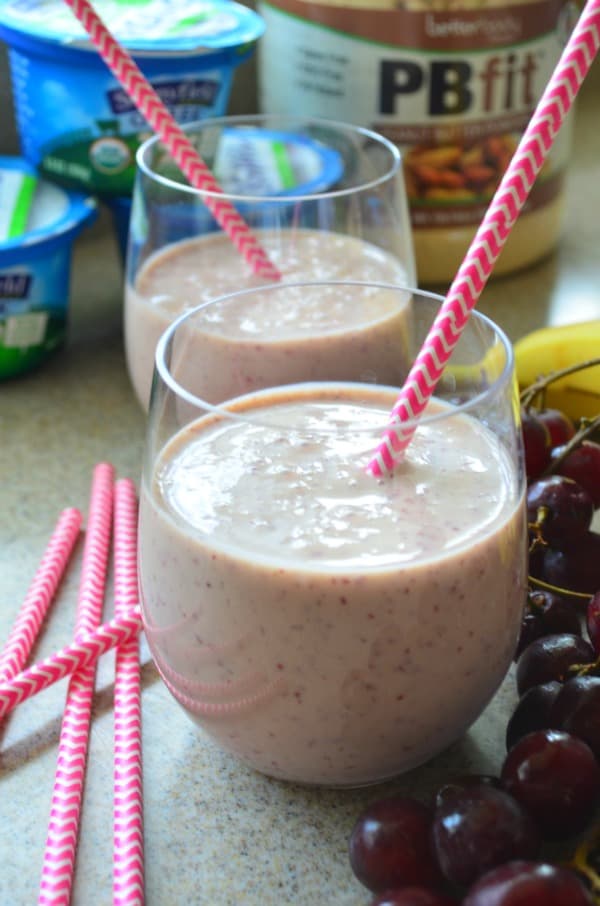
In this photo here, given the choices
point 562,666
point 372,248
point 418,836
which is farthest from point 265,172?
point 418,836

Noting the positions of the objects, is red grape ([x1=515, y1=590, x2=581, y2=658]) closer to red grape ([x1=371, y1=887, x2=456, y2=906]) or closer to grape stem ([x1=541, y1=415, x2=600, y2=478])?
grape stem ([x1=541, y1=415, x2=600, y2=478])

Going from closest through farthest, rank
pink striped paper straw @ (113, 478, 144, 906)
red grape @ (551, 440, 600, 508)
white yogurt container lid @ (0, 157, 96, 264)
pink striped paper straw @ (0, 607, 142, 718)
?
1. pink striped paper straw @ (113, 478, 144, 906)
2. pink striped paper straw @ (0, 607, 142, 718)
3. red grape @ (551, 440, 600, 508)
4. white yogurt container lid @ (0, 157, 96, 264)

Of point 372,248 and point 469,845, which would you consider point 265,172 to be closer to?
point 372,248

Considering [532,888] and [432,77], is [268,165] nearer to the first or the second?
[432,77]

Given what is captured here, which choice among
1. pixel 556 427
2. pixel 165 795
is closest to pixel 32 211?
pixel 556 427

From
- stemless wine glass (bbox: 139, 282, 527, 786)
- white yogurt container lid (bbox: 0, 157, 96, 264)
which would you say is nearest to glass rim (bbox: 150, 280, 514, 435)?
stemless wine glass (bbox: 139, 282, 527, 786)

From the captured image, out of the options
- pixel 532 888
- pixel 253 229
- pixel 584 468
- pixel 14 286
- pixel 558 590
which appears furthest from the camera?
pixel 14 286
